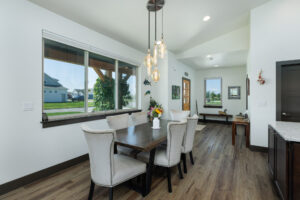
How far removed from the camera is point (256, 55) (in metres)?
3.54

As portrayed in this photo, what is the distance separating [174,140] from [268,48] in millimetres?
3378

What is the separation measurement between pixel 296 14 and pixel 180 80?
370cm

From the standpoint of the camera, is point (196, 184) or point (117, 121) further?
point (117, 121)

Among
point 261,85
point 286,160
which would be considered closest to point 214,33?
point 261,85

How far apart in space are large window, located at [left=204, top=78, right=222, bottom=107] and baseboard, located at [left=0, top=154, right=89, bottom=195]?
662 centimetres

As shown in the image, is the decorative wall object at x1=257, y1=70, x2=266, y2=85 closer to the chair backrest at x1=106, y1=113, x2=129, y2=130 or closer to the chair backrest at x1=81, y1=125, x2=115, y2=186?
the chair backrest at x1=106, y1=113, x2=129, y2=130

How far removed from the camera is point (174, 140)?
78.5 inches

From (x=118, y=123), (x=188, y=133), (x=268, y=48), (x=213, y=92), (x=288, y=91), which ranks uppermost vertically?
(x=268, y=48)

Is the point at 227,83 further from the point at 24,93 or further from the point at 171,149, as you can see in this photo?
the point at 24,93

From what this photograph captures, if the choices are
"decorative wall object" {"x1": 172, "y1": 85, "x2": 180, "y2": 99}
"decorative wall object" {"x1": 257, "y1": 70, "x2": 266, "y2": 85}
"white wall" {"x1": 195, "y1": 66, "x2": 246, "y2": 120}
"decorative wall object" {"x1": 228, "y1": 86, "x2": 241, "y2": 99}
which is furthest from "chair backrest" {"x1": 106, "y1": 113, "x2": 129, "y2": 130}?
"decorative wall object" {"x1": 228, "y1": 86, "x2": 241, "y2": 99}

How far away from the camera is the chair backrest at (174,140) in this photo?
1929mm

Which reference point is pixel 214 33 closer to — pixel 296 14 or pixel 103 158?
pixel 296 14

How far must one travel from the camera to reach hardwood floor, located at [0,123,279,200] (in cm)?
195

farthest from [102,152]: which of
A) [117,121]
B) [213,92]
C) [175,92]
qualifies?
[213,92]
